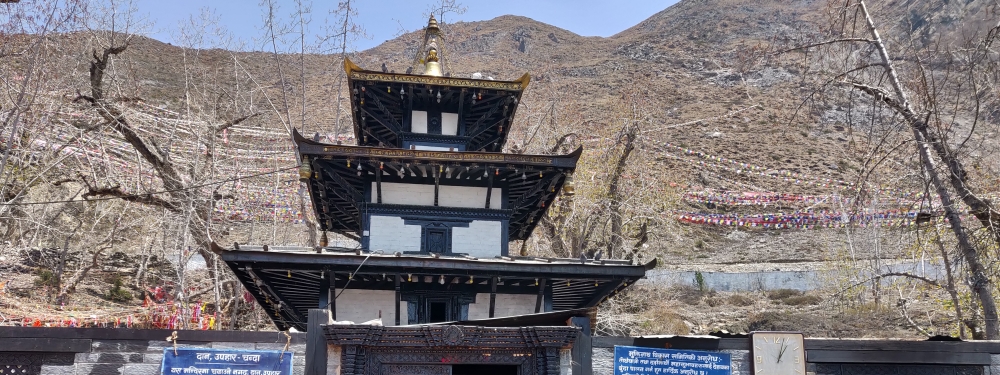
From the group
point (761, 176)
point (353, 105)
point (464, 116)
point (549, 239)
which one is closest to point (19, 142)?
point (353, 105)

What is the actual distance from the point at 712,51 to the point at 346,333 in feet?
355

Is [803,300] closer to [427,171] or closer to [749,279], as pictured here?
[749,279]

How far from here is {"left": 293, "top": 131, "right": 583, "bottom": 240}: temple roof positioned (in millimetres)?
13047

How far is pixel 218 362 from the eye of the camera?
9492 mm

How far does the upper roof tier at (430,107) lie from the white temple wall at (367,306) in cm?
414

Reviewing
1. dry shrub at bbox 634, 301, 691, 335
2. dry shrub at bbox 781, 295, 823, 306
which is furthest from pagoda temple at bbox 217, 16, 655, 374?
dry shrub at bbox 781, 295, 823, 306

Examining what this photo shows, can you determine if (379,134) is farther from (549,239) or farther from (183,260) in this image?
(549,239)

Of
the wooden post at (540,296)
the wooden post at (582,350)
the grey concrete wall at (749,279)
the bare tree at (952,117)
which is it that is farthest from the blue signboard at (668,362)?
the grey concrete wall at (749,279)

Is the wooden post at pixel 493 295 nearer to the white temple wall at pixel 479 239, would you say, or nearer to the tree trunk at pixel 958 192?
the white temple wall at pixel 479 239

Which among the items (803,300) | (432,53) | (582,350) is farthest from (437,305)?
(803,300)

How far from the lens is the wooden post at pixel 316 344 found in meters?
9.73

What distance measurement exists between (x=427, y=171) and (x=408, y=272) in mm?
2603

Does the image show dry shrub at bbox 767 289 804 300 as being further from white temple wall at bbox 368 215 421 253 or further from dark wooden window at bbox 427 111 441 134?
white temple wall at bbox 368 215 421 253

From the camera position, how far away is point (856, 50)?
14.8 meters
